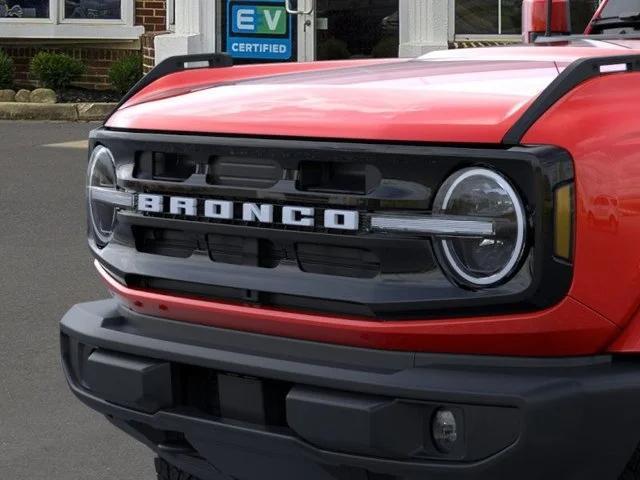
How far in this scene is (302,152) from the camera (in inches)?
121

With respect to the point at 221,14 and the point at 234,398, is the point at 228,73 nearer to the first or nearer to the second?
the point at 234,398

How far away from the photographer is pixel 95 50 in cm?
1856

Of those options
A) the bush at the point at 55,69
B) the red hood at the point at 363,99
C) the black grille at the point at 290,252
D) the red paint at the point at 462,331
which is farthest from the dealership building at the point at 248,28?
the red paint at the point at 462,331

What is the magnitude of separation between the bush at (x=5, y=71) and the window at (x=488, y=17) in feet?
18.9

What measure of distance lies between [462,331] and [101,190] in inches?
45.1

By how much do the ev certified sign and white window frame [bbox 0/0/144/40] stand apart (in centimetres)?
169

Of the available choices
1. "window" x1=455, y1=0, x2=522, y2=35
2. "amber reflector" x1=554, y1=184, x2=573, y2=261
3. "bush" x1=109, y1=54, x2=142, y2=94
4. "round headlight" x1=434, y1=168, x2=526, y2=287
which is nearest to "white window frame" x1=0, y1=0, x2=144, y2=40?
"bush" x1=109, y1=54, x2=142, y2=94

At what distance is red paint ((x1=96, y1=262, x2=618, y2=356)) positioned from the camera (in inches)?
111

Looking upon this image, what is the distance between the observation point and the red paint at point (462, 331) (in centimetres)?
283

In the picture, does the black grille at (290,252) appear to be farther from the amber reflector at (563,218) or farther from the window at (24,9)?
the window at (24,9)

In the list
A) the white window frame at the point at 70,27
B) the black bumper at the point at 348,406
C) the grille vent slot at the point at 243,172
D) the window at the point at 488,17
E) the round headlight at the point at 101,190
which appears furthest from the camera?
the white window frame at the point at 70,27

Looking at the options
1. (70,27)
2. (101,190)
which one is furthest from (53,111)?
(101,190)

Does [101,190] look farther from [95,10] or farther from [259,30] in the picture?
[95,10]

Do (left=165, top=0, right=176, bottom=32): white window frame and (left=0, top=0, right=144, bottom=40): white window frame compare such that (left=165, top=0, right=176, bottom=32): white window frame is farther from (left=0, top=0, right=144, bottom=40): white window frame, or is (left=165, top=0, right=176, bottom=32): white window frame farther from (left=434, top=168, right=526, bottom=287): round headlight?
(left=434, top=168, right=526, bottom=287): round headlight
